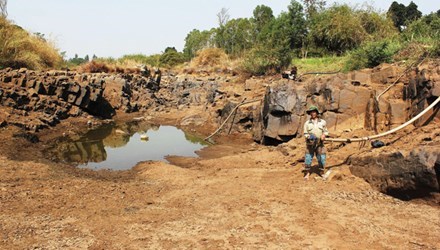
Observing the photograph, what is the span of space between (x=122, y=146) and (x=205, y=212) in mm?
8785

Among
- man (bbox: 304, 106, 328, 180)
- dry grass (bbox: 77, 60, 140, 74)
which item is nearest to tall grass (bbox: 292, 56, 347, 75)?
man (bbox: 304, 106, 328, 180)

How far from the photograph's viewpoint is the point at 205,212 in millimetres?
6184

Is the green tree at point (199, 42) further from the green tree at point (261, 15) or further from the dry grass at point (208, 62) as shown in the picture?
the dry grass at point (208, 62)

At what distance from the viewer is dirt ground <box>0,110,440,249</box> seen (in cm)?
511

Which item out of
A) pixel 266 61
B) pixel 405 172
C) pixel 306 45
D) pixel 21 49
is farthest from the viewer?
pixel 306 45

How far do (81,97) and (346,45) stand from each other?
15731mm

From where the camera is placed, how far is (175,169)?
30.2ft

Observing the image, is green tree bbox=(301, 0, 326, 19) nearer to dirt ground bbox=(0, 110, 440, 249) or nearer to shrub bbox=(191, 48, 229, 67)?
shrub bbox=(191, 48, 229, 67)

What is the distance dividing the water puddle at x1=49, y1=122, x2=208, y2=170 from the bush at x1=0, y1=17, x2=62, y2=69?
751cm

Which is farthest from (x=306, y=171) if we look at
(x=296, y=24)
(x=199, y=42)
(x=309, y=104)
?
(x=199, y=42)

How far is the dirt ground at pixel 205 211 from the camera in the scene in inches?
201

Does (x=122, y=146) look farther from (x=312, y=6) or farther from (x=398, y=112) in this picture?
(x=312, y=6)

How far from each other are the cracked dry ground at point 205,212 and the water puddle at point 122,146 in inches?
115

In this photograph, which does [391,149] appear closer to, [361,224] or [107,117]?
[361,224]
